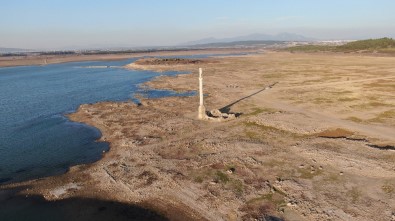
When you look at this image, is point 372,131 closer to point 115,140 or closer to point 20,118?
point 115,140

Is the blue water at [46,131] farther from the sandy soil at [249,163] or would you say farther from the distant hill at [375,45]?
the distant hill at [375,45]

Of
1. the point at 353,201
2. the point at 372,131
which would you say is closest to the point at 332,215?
the point at 353,201


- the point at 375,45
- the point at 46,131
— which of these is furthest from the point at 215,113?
the point at 375,45

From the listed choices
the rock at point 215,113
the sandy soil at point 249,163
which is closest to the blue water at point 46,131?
the sandy soil at point 249,163

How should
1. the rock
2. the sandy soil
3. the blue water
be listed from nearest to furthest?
the sandy soil, the blue water, the rock

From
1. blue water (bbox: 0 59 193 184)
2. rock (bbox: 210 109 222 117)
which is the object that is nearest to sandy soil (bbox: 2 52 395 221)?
blue water (bbox: 0 59 193 184)

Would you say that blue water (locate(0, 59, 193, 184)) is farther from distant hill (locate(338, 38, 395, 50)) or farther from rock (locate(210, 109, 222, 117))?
distant hill (locate(338, 38, 395, 50))

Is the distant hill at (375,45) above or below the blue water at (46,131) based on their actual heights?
above

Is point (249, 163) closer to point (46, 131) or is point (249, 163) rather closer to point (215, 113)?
point (215, 113)
